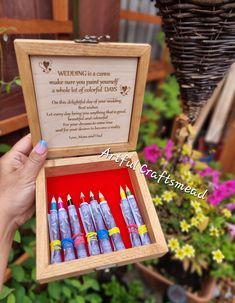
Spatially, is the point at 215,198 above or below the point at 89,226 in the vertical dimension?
below

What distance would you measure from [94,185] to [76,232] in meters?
0.19

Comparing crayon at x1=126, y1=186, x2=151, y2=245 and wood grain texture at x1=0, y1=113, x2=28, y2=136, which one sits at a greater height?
wood grain texture at x1=0, y1=113, x2=28, y2=136

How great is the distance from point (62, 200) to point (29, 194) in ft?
0.37

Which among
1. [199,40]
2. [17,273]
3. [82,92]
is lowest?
[17,273]

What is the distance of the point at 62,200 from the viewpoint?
0.78m

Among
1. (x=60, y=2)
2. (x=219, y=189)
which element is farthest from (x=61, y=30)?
(x=219, y=189)

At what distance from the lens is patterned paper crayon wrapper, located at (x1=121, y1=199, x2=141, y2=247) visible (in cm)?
70

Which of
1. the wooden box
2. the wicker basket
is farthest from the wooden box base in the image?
the wicker basket

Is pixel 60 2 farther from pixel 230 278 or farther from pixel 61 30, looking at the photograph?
pixel 230 278

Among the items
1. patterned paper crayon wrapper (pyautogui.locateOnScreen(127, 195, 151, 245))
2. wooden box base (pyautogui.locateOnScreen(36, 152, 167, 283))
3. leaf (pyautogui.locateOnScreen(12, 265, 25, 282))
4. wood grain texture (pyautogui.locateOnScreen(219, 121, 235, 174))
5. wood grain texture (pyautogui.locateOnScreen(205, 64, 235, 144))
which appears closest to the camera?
wooden box base (pyautogui.locateOnScreen(36, 152, 167, 283))

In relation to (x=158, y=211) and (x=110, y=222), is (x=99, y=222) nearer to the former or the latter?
(x=110, y=222)

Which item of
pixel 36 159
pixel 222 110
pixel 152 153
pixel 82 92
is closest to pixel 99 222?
pixel 36 159

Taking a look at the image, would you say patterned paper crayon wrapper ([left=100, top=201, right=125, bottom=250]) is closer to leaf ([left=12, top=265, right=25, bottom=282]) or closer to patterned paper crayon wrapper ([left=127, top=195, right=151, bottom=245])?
patterned paper crayon wrapper ([left=127, top=195, right=151, bottom=245])

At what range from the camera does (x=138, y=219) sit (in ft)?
2.40
